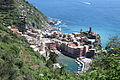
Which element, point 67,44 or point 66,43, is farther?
point 66,43

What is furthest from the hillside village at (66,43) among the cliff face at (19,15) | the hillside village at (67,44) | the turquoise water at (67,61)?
the cliff face at (19,15)

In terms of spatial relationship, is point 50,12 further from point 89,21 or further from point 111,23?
point 111,23

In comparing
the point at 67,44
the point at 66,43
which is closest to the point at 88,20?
the point at 66,43

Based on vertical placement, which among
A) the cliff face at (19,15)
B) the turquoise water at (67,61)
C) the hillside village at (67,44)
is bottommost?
the turquoise water at (67,61)

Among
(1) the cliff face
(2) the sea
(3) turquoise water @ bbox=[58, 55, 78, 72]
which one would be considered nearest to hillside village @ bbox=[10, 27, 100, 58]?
(3) turquoise water @ bbox=[58, 55, 78, 72]

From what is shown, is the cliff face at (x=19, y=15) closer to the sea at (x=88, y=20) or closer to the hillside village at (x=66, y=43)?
the hillside village at (x=66, y=43)

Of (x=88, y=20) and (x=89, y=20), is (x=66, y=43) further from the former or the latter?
(x=89, y=20)

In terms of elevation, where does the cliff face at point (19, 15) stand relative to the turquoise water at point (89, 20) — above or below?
above

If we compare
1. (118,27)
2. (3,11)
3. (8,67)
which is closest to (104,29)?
(118,27)

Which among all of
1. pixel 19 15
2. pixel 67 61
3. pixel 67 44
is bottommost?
pixel 67 61
